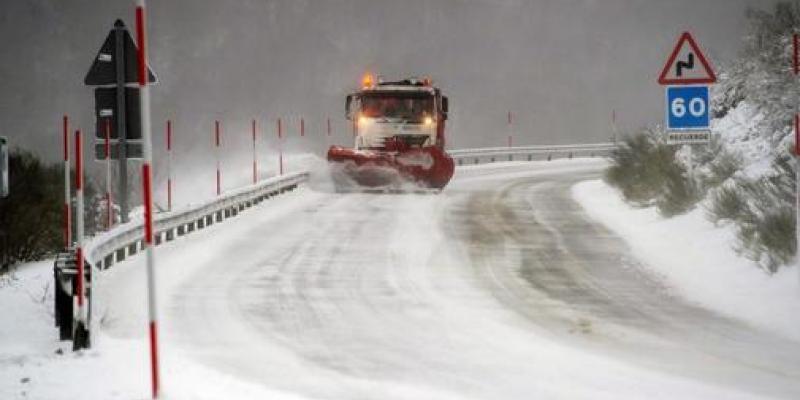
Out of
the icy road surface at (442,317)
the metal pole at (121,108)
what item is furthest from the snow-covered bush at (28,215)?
the metal pole at (121,108)

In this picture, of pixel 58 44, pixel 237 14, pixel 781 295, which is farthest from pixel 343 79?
pixel 781 295

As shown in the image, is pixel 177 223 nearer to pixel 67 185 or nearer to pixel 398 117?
pixel 67 185

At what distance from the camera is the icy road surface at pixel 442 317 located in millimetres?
8562

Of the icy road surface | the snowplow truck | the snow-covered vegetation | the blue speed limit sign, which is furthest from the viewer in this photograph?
the snowplow truck

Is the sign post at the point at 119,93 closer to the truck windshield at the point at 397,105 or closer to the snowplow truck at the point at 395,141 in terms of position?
the snowplow truck at the point at 395,141

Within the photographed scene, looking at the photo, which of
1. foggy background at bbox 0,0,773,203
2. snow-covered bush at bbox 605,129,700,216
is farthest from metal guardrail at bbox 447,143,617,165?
foggy background at bbox 0,0,773,203

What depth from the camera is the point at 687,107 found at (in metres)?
15.7

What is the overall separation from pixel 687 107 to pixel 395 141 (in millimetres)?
10724

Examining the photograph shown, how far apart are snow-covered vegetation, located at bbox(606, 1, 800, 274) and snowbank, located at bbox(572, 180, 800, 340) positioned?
0.20 m

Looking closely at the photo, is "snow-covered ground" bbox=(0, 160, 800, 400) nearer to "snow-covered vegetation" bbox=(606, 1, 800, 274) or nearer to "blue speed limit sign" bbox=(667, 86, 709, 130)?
"snow-covered vegetation" bbox=(606, 1, 800, 274)

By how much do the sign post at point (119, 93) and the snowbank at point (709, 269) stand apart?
6.44m

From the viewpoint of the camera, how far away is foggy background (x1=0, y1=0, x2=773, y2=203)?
358ft

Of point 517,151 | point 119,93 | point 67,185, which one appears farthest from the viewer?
point 517,151

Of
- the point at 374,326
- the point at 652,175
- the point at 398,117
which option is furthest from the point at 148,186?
the point at 398,117
